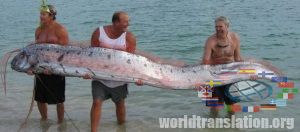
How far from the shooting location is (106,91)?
606 cm

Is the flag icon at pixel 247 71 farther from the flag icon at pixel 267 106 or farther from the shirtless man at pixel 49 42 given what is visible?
the shirtless man at pixel 49 42

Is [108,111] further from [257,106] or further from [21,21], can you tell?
[21,21]

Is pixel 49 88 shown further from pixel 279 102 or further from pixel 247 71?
pixel 279 102

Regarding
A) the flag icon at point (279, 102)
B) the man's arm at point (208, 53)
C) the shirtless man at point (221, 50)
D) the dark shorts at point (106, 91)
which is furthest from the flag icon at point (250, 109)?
the dark shorts at point (106, 91)

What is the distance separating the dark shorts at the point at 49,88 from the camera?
20.8ft

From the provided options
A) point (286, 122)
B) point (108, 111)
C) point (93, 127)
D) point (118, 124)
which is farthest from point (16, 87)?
point (286, 122)

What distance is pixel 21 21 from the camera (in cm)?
1845

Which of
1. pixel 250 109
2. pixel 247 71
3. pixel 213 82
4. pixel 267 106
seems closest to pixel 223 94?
pixel 213 82

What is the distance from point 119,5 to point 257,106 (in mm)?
14072

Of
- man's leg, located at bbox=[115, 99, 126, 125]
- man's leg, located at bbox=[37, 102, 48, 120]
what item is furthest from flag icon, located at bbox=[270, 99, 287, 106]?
man's leg, located at bbox=[37, 102, 48, 120]

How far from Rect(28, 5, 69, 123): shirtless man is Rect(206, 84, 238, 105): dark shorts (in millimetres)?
2129

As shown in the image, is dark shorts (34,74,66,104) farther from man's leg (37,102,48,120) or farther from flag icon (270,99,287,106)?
flag icon (270,99,287,106)

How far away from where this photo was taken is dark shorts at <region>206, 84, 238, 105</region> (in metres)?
6.62

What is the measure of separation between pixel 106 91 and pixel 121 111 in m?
0.74
